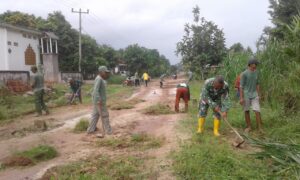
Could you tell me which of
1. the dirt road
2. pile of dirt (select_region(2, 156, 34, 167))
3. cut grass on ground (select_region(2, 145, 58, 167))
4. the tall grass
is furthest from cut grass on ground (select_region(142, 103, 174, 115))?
pile of dirt (select_region(2, 156, 34, 167))

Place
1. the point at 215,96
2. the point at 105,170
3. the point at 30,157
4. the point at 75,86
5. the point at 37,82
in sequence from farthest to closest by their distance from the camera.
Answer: the point at 75,86 → the point at 37,82 → the point at 215,96 → the point at 30,157 → the point at 105,170

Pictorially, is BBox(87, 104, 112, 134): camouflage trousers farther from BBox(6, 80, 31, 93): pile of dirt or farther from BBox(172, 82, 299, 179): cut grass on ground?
BBox(6, 80, 31, 93): pile of dirt

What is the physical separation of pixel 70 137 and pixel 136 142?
6.40ft

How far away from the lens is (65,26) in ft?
136

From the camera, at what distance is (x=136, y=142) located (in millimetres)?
8422

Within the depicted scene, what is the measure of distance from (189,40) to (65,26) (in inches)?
607

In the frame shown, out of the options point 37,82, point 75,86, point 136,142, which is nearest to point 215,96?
point 136,142

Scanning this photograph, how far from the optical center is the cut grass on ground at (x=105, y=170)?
19.1 feet

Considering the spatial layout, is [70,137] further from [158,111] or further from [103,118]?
[158,111]

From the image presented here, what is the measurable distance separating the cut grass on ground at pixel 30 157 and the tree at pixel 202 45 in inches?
950

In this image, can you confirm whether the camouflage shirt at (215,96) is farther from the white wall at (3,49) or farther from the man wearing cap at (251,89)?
the white wall at (3,49)

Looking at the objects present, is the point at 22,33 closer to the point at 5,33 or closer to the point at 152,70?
the point at 5,33

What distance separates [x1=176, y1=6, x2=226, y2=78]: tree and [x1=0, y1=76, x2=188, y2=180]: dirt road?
17561 mm

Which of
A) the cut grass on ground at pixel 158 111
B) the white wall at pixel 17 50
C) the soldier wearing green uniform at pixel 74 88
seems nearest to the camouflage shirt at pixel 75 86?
the soldier wearing green uniform at pixel 74 88
